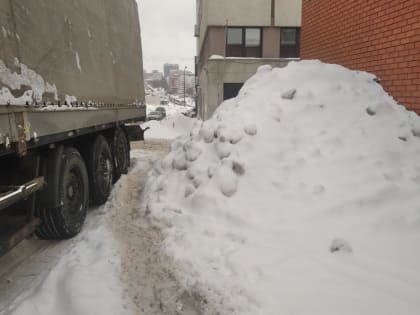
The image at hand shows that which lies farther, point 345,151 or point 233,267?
point 345,151

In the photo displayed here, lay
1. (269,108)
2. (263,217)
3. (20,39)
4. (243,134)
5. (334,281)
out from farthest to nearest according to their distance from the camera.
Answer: (269,108) < (243,134) < (263,217) < (20,39) < (334,281)

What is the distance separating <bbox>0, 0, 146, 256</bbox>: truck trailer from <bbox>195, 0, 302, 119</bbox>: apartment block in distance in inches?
596

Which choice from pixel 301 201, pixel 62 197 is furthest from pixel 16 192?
pixel 301 201

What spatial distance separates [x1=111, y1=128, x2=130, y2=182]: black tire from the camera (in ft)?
26.1

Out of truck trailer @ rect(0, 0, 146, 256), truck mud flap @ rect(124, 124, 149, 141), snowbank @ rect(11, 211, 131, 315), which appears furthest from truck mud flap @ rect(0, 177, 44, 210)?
truck mud flap @ rect(124, 124, 149, 141)

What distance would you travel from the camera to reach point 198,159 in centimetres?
589

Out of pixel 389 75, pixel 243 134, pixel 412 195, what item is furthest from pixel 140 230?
pixel 389 75

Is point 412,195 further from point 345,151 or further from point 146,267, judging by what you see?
point 146,267

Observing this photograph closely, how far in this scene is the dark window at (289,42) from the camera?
74.6 feet

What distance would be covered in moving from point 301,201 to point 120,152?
5.33 metres

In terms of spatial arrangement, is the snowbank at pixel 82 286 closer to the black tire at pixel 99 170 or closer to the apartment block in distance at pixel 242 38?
the black tire at pixel 99 170

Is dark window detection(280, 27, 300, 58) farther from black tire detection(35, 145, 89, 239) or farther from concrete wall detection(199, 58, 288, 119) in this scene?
black tire detection(35, 145, 89, 239)

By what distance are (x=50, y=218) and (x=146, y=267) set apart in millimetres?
1442

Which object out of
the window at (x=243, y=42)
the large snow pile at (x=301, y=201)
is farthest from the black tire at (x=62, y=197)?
the window at (x=243, y=42)
